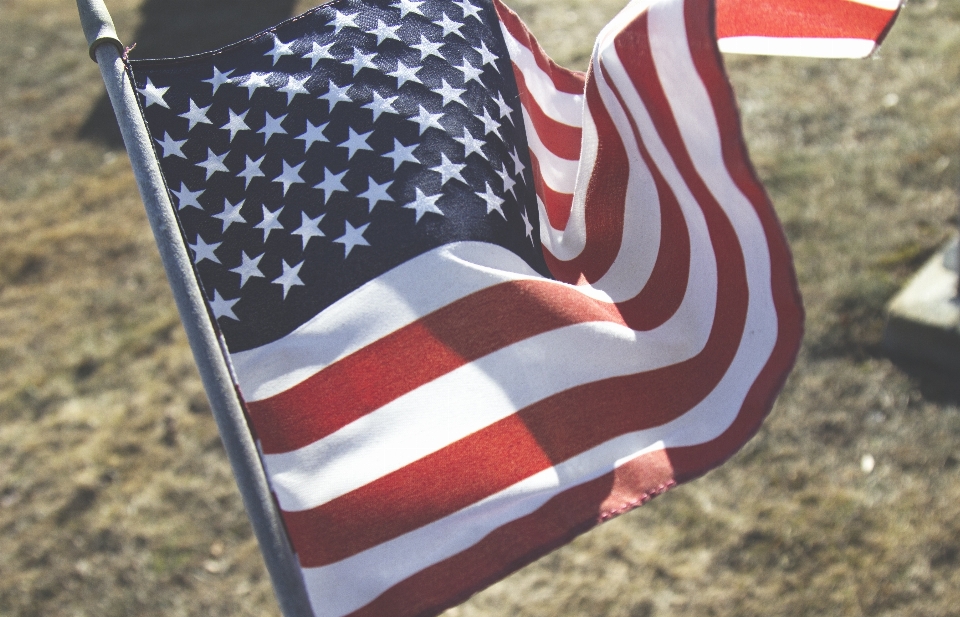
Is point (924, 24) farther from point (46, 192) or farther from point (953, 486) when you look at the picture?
point (46, 192)

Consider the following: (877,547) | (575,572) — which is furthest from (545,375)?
(877,547)

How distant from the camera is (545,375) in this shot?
2.00m

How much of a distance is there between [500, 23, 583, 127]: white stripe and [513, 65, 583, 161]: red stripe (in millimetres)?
15

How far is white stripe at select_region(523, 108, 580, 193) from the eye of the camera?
2.42 meters

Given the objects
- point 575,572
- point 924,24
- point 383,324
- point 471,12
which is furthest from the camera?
point 924,24

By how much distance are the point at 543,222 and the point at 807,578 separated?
6.68ft

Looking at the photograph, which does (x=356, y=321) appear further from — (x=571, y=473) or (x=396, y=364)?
(x=571, y=473)

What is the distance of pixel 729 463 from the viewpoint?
387cm

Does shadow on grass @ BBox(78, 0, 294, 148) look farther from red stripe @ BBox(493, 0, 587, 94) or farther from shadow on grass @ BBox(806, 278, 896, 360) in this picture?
red stripe @ BBox(493, 0, 587, 94)

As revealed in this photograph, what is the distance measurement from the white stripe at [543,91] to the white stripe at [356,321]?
2.45 feet

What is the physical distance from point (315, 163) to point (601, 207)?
77 centimetres

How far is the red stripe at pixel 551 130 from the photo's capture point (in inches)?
95.5

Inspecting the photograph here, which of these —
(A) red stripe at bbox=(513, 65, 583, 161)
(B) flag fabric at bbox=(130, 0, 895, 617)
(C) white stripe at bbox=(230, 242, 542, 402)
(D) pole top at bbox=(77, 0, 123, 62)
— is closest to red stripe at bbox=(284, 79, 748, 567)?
(B) flag fabric at bbox=(130, 0, 895, 617)

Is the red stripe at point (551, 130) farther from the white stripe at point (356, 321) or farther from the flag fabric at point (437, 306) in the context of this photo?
the white stripe at point (356, 321)
